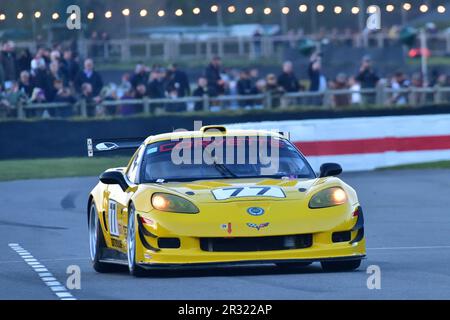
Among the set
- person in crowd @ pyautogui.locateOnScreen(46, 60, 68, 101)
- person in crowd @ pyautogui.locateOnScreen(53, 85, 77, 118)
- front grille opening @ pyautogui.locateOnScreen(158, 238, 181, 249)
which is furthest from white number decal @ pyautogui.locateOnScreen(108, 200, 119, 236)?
person in crowd @ pyautogui.locateOnScreen(46, 60, 68, 101)

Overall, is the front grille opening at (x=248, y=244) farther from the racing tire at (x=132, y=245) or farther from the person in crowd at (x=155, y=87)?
the person in crowd at (x=155, y=87)

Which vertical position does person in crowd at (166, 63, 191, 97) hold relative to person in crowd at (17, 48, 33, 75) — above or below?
below

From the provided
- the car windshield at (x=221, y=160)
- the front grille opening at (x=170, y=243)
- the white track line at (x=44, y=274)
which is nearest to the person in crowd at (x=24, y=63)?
the white track line at (x=44, y=274)

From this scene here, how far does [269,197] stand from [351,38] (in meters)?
40.6

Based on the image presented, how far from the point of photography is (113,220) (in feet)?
39.3

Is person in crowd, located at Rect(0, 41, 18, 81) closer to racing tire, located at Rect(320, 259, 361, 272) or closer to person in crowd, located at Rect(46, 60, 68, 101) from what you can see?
person in crowd, located at Rect(46, 60, 68, 101)

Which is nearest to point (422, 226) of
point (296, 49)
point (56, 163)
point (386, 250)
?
point (386, 250)

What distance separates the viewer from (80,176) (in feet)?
81.4

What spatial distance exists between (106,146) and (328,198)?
270 cm

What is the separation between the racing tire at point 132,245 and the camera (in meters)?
11.0

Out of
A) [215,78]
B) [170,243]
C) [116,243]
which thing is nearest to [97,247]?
[116,243]

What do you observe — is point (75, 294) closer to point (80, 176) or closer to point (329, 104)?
point (80, 176)

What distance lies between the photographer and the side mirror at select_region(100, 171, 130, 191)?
11.7 m

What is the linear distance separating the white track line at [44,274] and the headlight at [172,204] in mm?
949
